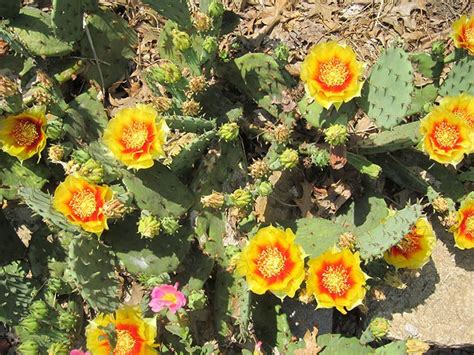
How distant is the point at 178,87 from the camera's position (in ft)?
8.55

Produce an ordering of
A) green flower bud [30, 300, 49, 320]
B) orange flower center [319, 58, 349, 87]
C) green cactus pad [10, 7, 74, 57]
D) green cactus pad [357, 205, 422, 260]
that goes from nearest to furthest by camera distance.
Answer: green cactus pad [357, 205, 422, 260] < orange flower center [319, 58, 349, 87] < green flower bud [30, 300, 49, 320] < green cactus pad [10, 7, 74, 57]

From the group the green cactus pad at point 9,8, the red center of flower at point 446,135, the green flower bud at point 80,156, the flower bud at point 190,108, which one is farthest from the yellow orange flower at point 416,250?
the green cactus pad at point 9,8

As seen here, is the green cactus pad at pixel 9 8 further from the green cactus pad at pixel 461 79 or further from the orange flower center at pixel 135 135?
the green cactus pad at pixel 461 79

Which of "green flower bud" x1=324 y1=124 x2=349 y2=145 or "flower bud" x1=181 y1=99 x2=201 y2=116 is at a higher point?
"green flower bud" x1=324 y1=124 x2=349 y2=145

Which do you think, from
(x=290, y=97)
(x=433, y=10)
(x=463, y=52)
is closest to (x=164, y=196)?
(x=290, y=97)

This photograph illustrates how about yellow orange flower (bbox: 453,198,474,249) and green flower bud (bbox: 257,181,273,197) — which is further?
yellow orange flower (bbox: 453,198,474,249)

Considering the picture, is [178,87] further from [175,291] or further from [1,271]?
[1,271]

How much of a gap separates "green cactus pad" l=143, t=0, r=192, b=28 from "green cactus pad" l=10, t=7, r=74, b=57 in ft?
1.98

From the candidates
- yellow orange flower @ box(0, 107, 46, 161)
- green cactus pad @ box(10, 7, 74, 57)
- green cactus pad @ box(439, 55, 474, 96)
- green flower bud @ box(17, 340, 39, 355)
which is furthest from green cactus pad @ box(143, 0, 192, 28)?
green flower bud @ box(17, 340, 39, 355)

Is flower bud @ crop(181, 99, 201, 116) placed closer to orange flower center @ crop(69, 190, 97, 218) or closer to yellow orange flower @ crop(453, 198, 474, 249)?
orange flower center @ crop(69, 190, 97, 218)

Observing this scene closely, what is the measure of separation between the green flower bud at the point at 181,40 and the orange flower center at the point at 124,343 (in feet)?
4.05

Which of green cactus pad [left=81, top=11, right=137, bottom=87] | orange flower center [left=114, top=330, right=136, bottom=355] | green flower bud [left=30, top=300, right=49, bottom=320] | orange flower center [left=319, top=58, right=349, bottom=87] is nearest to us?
orange flower center [left=319, top=58, right=349, bottom=87]

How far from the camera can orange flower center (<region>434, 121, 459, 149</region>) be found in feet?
7.84

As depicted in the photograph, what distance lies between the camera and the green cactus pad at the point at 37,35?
2.82 metres
